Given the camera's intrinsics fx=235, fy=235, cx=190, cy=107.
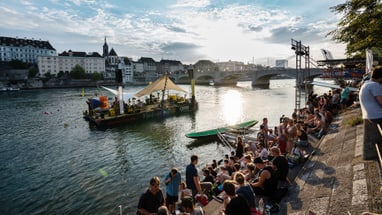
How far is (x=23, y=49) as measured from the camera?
137 metres

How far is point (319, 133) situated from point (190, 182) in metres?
7.65

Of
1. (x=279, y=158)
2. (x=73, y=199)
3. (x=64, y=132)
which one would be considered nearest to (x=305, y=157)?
(x=279, y=158)

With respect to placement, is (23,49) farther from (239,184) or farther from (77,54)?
(239,184)

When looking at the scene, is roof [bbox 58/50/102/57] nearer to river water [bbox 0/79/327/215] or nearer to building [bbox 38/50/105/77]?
building [bbox 38/50/105/77]

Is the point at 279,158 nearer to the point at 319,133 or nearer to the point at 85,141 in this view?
the point at 319,133

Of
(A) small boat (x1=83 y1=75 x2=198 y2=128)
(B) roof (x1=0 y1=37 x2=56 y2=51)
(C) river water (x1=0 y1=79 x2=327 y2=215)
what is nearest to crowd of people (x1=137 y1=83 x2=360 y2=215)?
(C) river water (x1=0 y1=79 x2=327 y2=215)

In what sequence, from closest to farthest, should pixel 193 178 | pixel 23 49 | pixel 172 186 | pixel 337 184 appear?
pixel 337 184, pixel 172 186, pixel 193 178, pixel 23 49

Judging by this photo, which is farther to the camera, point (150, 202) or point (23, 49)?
point (23, 49)

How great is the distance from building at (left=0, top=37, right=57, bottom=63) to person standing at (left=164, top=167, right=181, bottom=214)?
159164 mm

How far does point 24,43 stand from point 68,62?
25.3 metres

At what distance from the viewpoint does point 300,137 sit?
10.6 meters

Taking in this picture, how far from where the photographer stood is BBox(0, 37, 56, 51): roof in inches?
5113

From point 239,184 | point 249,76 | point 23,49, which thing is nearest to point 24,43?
point 23,49

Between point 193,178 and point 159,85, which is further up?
point 159,85
